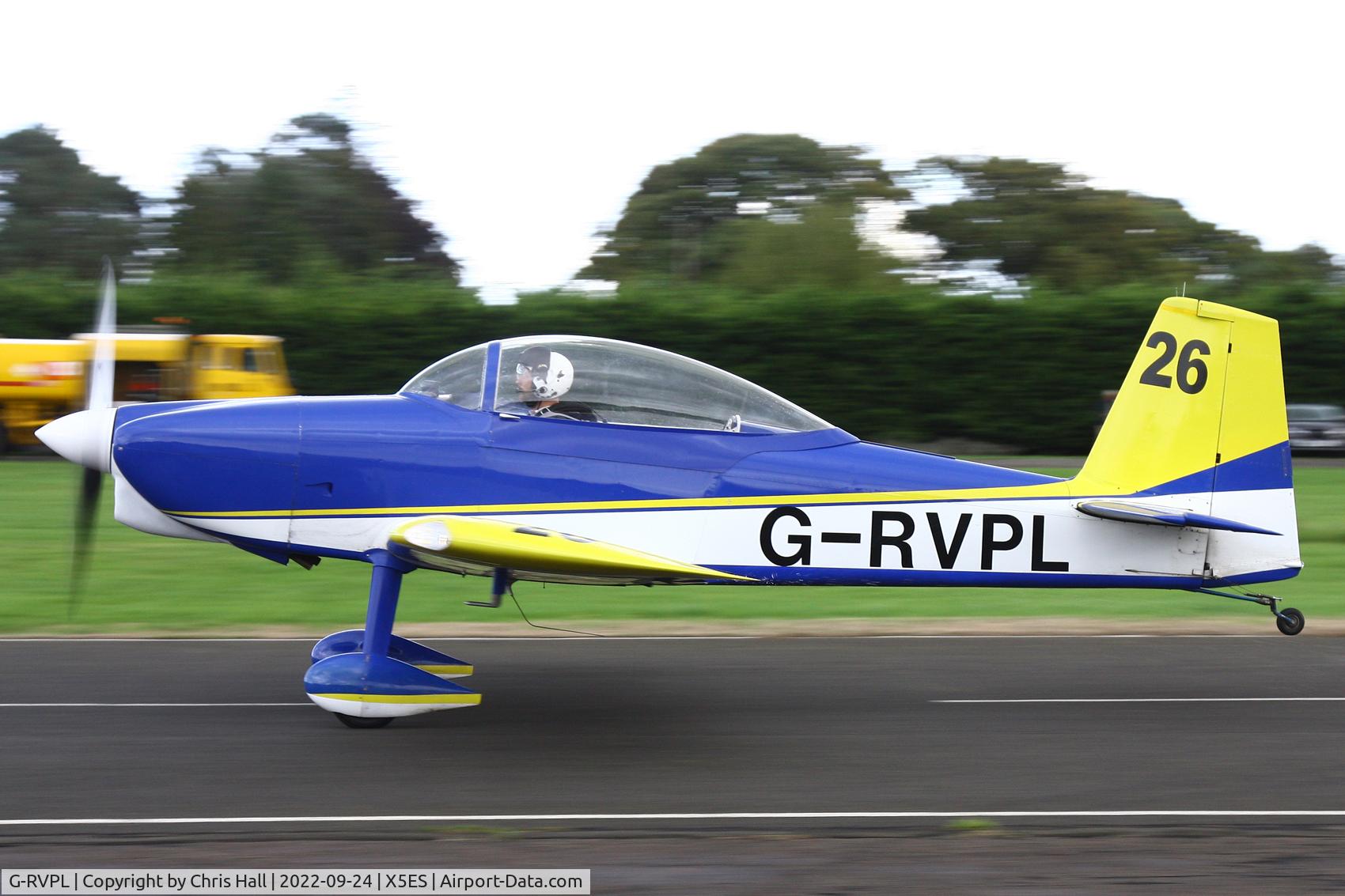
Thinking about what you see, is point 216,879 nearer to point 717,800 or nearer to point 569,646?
point 717,800

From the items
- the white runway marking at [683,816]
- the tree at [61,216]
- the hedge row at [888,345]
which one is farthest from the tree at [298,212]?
the white runway marking at [683,816]

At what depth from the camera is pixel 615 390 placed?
22.3 ft

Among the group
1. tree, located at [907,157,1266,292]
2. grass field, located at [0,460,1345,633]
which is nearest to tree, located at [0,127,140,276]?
tree, located at [907,157,1266,292]

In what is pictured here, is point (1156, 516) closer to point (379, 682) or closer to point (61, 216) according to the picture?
point (379, 682)

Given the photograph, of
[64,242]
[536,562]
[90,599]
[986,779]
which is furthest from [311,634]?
[64,242]

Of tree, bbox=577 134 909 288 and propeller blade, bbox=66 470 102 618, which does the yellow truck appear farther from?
propeller blade, bbox=66 470 102 618

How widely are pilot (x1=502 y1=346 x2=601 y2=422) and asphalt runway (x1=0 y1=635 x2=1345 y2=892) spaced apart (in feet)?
5.49

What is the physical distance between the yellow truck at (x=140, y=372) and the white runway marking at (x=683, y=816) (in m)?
17.5

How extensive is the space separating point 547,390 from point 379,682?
1.74 metres

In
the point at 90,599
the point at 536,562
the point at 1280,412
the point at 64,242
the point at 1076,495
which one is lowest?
the point at 90,599

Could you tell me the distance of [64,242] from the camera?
126 ft

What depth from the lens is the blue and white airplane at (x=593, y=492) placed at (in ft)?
21.8

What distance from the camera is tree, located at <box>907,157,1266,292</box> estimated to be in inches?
1564

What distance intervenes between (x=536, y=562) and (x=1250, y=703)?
4.39 m
